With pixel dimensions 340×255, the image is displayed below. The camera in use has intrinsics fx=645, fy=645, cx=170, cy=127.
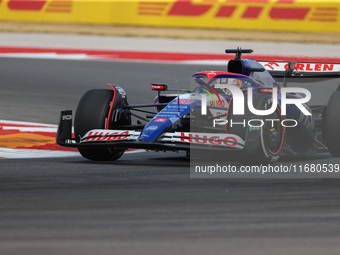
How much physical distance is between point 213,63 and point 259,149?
1294 centimetres

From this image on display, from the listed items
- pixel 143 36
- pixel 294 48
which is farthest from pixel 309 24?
pixel 143 36

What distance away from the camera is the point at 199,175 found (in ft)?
21.2

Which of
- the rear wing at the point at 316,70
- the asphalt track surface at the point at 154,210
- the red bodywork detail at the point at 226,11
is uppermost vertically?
the red bodywork detail at the point at 226,11

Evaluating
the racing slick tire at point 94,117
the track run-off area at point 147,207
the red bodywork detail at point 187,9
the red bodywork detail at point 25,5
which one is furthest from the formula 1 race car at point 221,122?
the red bodywork detail at point 25,5

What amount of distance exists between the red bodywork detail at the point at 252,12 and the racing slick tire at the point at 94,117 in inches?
772

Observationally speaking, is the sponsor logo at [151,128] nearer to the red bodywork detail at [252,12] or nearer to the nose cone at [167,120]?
the nose cone at [167,120]

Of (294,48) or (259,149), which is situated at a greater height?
(294,48)

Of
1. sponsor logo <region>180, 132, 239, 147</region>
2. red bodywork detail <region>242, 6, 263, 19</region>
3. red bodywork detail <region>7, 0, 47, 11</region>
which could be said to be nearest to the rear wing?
sponsor logo <region>180, 132, 239, 147</region>

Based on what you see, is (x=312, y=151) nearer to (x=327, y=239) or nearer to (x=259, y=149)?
(x=259, y=149)

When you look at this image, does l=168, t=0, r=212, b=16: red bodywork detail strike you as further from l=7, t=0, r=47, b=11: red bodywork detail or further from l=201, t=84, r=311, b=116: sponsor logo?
l=201, t=84, r=311, b=116: sponsor logo

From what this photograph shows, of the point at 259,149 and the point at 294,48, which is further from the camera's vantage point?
the point at 294,48

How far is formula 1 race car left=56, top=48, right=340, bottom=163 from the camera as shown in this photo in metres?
6.79

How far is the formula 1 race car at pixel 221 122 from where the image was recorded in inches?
267

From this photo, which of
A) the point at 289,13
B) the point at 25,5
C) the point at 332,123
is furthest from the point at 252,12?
the point at 332,123
